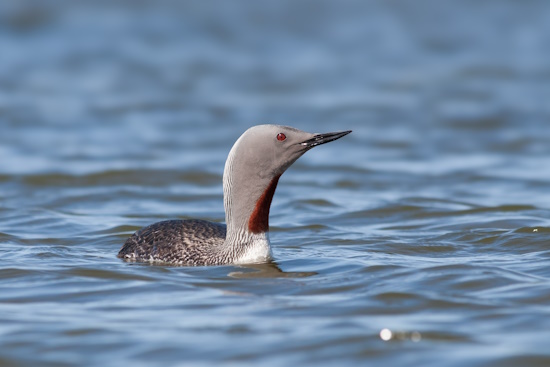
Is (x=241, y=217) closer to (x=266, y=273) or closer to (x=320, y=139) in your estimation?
(x=266, y=273)

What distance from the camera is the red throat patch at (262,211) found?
24.3 ft

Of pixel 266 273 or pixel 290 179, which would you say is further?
pixel 290 179

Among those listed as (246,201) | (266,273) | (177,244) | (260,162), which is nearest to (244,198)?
(246,201)

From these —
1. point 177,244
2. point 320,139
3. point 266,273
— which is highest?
point 320,139

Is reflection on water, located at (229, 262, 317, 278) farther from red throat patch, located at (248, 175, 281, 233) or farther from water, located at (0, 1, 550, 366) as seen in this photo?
red throat patch, located at (248, 175, 281, 233)

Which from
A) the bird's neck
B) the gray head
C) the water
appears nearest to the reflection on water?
the water

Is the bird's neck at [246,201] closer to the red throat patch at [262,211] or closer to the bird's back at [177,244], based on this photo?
the red throat patch at [262,211]

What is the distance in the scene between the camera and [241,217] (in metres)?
7.52

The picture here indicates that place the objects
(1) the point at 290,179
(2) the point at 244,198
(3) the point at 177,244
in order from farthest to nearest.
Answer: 1. (1) the point at 290,179
2. (3) the point at 177,244
3. (2) the point at 244,198

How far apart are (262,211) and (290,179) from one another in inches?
208

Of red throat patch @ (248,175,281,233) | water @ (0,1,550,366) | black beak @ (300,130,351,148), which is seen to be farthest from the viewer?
red throat patch @ (248,175,281,233)

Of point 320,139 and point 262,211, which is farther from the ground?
point 320,139

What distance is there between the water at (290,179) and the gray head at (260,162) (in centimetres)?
A: 46

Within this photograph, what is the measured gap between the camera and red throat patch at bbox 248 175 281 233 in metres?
7.41
